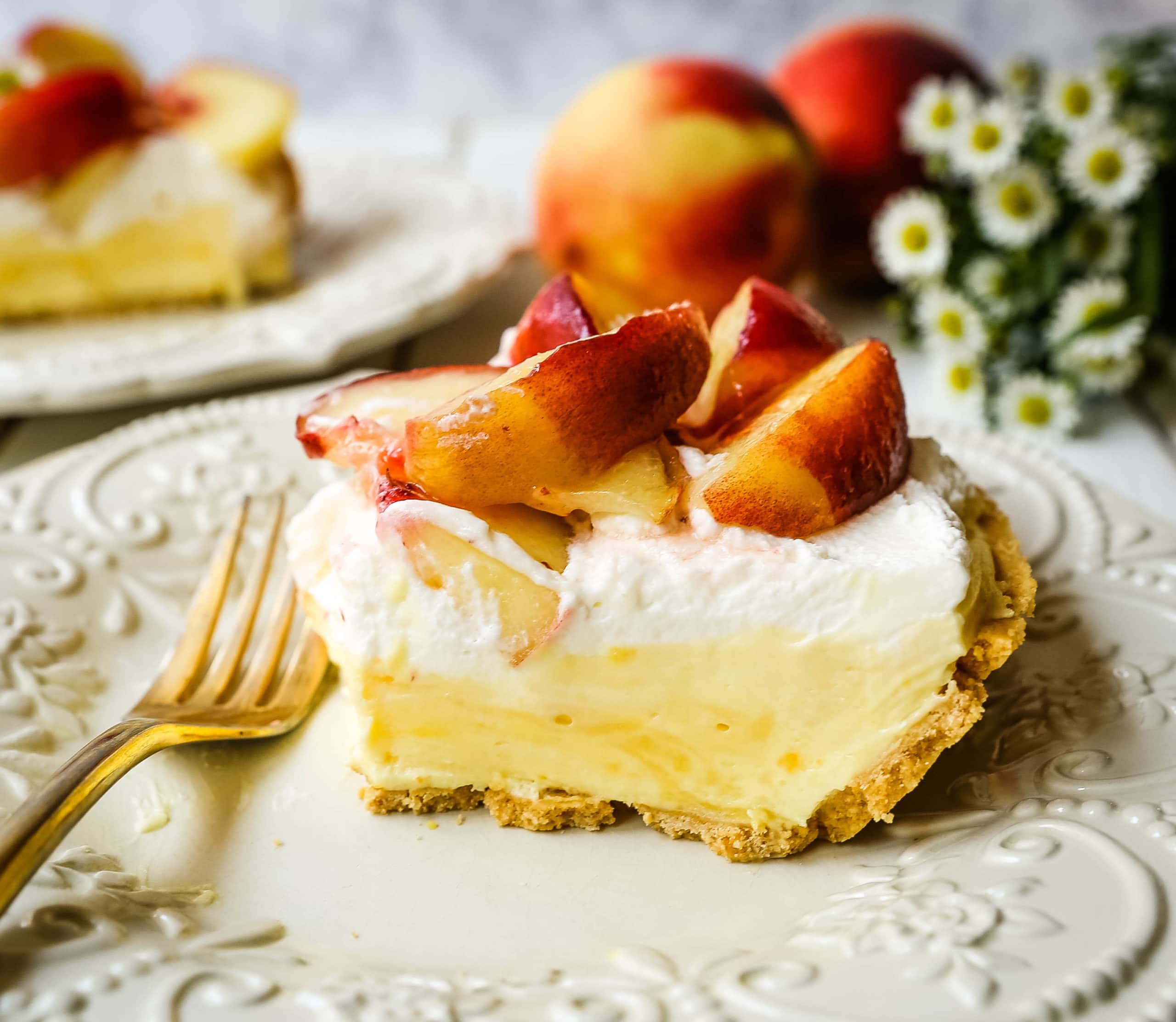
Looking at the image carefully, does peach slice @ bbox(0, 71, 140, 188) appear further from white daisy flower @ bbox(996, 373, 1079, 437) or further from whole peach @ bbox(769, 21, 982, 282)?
white daisy flower @ bbox(996, 373, 1079, 437)

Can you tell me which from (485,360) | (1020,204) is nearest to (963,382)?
(1020,204)

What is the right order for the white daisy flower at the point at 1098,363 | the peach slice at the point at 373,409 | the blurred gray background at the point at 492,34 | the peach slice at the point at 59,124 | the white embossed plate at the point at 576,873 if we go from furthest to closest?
the blurred gray background at the point at 492,34
the peach slice at the point at 59,124
the white daisy flower at the point at 1098,363
the peach slice at the point at 373,409
the white embossed plate at the point at 576,873

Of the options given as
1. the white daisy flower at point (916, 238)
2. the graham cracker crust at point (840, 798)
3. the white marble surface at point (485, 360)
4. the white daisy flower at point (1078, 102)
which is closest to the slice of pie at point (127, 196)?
the white marble surface at point (485, 360)

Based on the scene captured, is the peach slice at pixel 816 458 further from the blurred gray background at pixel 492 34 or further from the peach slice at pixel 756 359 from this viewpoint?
the blurred gray background at pixel 492 34

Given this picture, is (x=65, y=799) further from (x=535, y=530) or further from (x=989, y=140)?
(x=989, y=140)

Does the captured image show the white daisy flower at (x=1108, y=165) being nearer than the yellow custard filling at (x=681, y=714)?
No

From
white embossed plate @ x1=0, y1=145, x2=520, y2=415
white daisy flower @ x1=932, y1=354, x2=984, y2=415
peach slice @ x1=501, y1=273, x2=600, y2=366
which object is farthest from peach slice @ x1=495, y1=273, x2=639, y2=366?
white daisy flower @ x1=932, y1=354, x2=984, y2=415

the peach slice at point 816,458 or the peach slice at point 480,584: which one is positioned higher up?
the peach slice at point 816,458

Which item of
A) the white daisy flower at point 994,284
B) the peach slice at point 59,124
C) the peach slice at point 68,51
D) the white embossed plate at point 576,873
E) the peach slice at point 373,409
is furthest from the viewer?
the peach slice at point 68,51
